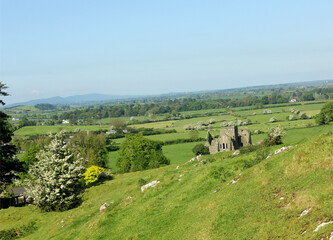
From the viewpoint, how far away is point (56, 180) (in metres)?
44.7

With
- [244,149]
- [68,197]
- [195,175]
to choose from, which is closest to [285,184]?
[195,175]

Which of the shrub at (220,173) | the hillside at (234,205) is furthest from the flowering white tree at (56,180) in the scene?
the shrub at (220,173)

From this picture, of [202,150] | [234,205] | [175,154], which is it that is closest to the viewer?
[234,205]

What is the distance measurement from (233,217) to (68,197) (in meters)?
30.5

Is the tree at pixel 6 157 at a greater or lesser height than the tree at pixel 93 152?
greater

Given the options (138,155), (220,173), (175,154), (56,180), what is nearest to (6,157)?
(56,180)

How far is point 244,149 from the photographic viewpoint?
127ft

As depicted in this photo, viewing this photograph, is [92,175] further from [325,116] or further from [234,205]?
[325,116]

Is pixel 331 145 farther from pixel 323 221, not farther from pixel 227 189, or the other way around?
pixel 323 221

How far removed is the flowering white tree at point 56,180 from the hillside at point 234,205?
8820 mm

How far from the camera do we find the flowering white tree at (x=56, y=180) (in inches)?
1725

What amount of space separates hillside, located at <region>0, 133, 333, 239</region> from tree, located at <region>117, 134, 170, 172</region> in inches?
1849

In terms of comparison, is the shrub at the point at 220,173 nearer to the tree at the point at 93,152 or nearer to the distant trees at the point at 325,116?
the tree at the point at 93,152

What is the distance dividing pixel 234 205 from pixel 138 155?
2537 inches
